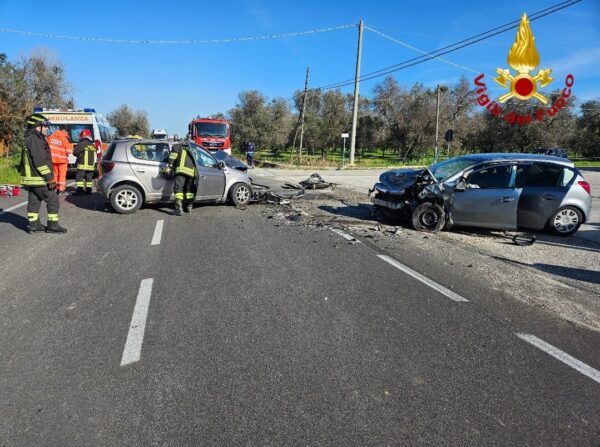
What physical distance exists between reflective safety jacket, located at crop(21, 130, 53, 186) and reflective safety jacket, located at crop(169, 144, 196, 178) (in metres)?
2.60

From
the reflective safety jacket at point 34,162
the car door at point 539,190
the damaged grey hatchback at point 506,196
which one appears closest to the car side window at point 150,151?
the reflective safety jacket at point 34,162

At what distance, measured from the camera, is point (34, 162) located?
7012mm

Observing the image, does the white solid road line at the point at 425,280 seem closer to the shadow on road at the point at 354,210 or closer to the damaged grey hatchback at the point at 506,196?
the damaged grey hatchback at the point at 506,196

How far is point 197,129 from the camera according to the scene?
24281mm

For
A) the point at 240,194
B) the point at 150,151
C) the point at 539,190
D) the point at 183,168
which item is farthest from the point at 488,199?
the point at 150,151

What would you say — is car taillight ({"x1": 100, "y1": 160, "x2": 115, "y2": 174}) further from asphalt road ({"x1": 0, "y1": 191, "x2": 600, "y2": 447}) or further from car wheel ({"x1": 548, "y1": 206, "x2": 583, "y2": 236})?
car wheel ({"x1": 548, "y1": 206, "x2": 583, "y2": 236})

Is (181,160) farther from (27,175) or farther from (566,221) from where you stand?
(566,221)

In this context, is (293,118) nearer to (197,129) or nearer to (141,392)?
(197,129)

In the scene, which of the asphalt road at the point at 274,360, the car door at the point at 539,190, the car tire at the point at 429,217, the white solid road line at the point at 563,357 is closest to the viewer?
the asphalt road at the point at 274,360

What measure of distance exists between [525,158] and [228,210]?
683 cm

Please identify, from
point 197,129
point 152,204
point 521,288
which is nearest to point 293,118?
point 197,129

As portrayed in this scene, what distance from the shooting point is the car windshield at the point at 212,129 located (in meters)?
24.3

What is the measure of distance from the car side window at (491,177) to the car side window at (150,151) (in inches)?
273

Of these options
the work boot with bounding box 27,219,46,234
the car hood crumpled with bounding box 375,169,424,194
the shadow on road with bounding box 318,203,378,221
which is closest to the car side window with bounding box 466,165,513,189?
the car hood crumpled with bounding box 375,169,424,194
